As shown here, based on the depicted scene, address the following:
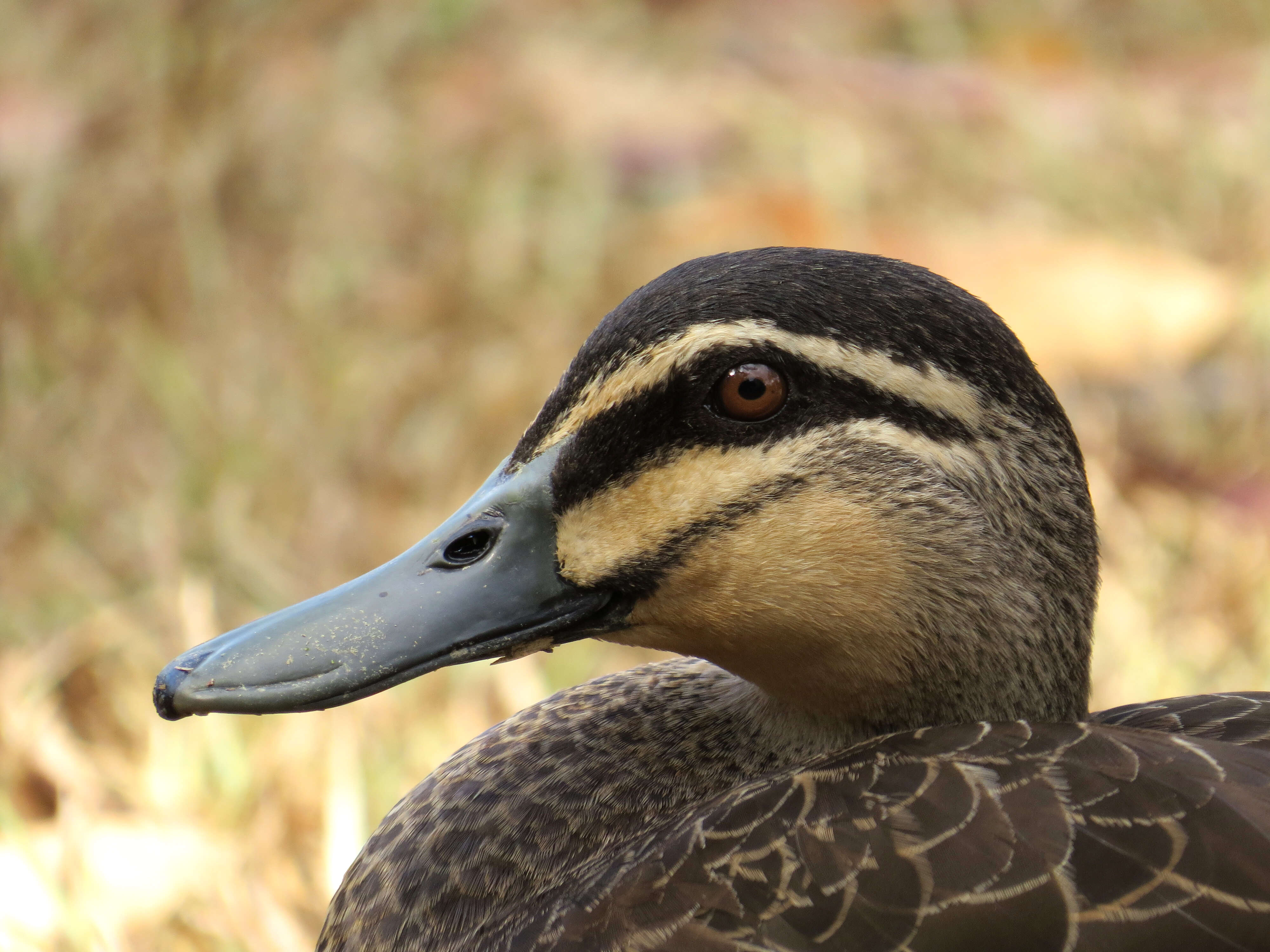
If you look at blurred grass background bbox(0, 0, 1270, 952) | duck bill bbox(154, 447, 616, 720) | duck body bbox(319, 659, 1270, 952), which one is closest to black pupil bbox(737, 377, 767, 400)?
duck bill bbox(154, 447, 616, 720)

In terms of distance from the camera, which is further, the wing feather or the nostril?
the nostril

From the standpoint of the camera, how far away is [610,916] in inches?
49.3

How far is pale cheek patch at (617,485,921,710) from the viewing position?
1.35 m

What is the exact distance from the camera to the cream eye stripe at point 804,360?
132 cm

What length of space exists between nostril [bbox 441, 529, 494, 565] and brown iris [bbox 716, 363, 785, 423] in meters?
0.25

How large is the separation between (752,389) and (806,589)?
19 cm

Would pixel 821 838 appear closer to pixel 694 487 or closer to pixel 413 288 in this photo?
pixel 694 487

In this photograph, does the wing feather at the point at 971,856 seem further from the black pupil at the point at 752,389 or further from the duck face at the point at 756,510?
the black pupil at the point at 752,389

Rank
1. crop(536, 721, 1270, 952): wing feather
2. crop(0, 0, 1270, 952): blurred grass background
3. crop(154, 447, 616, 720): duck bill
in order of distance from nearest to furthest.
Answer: crop(536, 721, 1270, 952): wing feather < crop(154, 447, 616, 720): duck bill < crop(0, 0, 1270, 952): blurred grass background

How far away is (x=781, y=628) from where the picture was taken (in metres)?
1.37

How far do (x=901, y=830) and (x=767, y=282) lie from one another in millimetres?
488

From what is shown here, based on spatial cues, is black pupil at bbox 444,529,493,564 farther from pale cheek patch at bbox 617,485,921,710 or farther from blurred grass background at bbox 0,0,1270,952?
blurred grass background at bbox 0,0,1270,952

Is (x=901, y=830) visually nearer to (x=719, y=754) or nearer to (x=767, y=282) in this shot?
(x=719, y=754)

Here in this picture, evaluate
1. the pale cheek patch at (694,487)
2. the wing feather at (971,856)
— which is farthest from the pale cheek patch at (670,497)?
the wing feather at (971,856)
